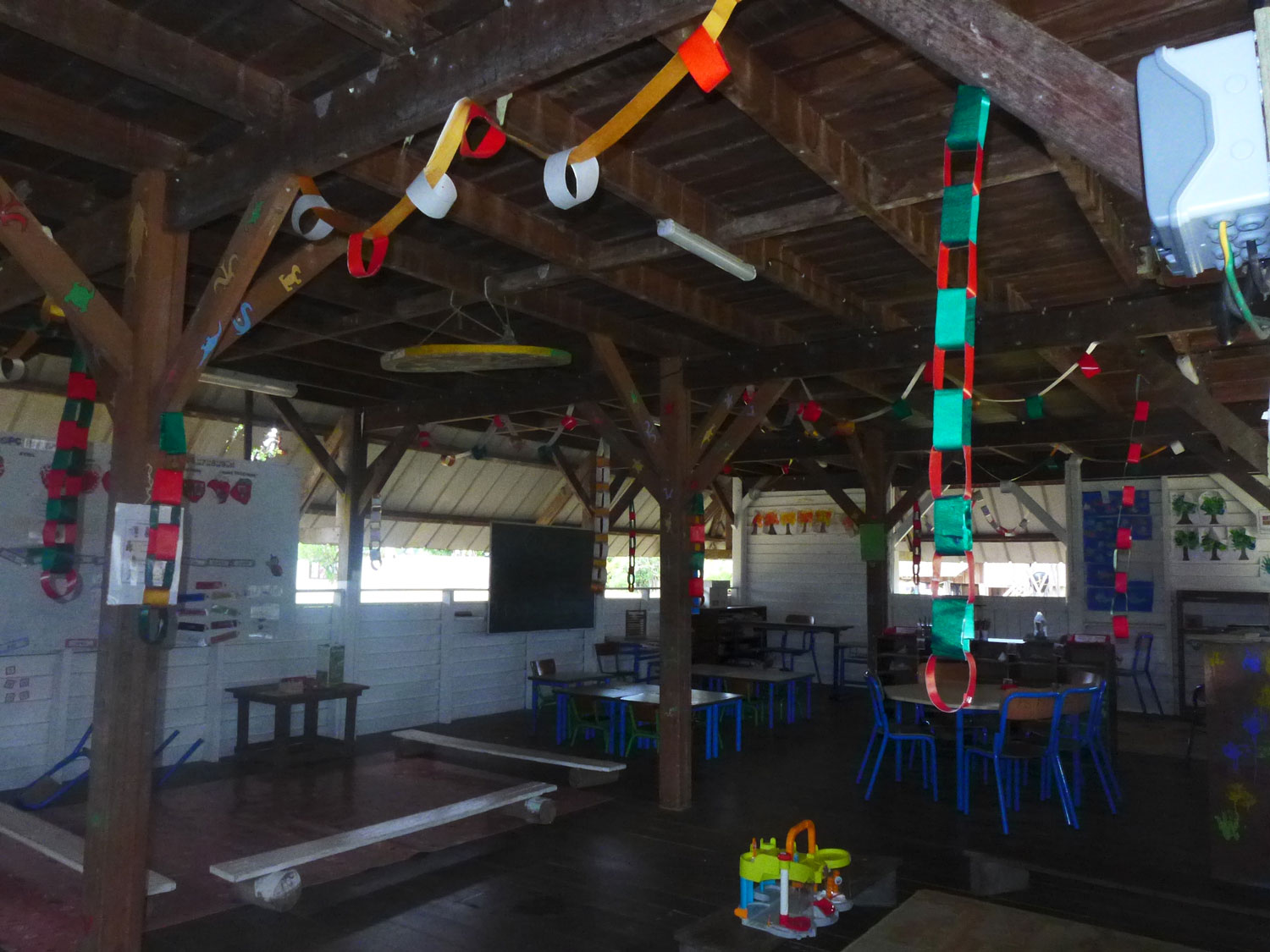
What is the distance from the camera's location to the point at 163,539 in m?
3.29

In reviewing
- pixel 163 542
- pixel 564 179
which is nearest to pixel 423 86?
pixel 564 179

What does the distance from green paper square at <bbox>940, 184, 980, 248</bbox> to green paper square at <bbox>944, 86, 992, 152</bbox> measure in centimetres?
12

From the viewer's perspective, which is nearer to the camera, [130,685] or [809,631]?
[130,685]

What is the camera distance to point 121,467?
3404mm

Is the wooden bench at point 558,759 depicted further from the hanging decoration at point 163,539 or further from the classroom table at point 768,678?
the hanging decoration at point 163,539

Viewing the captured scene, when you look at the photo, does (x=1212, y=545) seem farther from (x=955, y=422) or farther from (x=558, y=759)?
(x=955, y=422)

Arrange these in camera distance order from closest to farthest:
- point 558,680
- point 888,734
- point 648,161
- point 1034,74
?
point 1034,74, point 648,161, point 888,734, point 558,680

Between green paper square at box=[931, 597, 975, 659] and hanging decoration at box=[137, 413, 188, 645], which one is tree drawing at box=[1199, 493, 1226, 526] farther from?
hanging decoration at box=[137, 413, 188, 645]

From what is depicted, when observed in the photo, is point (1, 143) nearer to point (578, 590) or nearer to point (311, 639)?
point (311, 639)

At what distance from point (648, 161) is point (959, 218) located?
2.08 metres

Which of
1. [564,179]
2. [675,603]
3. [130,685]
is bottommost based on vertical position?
[130,685]

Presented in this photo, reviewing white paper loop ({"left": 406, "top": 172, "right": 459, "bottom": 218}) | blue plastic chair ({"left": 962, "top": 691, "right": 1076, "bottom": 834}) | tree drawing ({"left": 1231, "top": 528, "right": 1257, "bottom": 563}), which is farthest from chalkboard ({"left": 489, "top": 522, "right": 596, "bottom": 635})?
tree drawing ({"left": 1231, "top": 528, "right": 1257, "bottom": 563})

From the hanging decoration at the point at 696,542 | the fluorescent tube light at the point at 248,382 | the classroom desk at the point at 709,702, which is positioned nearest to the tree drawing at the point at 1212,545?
the classroom desk at the point at 709,702

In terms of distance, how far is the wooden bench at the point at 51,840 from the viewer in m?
3.71
